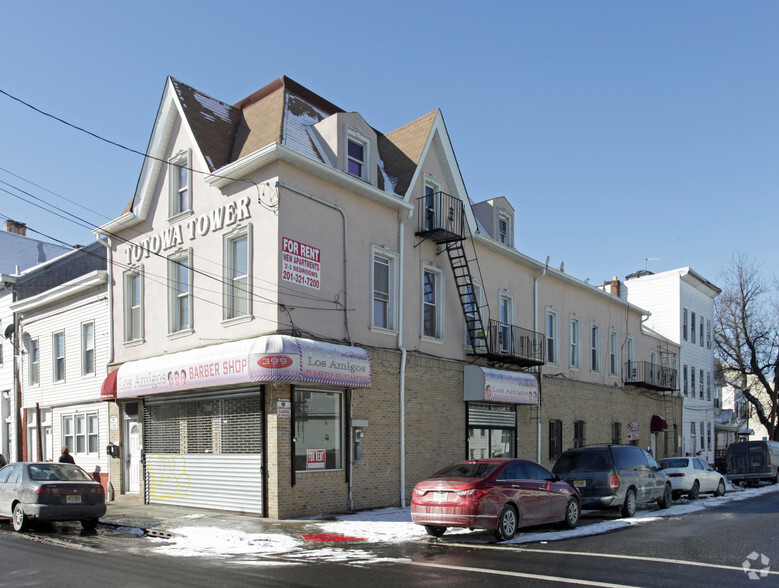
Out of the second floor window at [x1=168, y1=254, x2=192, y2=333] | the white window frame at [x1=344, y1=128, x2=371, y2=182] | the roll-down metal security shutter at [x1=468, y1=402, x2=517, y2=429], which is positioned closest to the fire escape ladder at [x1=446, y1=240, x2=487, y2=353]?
the roll-down metal security shutter at [x1=468, y1=402, x2=517, y2=429]

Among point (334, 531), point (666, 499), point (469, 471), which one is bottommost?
point (666, 499)

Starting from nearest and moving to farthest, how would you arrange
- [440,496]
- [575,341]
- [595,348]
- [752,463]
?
[440,496], [575,341], [752,463], [595,348]

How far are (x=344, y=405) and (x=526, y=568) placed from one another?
790 centimetres

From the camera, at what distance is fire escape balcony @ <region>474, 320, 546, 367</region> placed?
856 inches

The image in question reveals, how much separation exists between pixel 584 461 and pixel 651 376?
18.9 meters

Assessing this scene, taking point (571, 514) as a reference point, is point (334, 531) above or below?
below

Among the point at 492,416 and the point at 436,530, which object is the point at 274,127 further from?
the point at 492,416

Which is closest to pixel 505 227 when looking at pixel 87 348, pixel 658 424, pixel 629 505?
pixel 629 505

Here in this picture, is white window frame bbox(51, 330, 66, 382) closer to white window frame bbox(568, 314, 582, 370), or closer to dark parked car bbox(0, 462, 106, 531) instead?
dark parked car bbox(0, 462, 106, 531)

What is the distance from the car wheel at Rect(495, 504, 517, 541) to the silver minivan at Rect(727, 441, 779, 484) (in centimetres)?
2166

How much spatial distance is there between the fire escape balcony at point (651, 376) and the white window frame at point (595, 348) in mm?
2801

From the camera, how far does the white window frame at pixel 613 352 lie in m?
31.3

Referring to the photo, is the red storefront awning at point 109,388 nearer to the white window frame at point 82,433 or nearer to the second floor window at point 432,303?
the white window frame at point 82,433

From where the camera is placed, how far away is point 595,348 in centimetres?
3011
